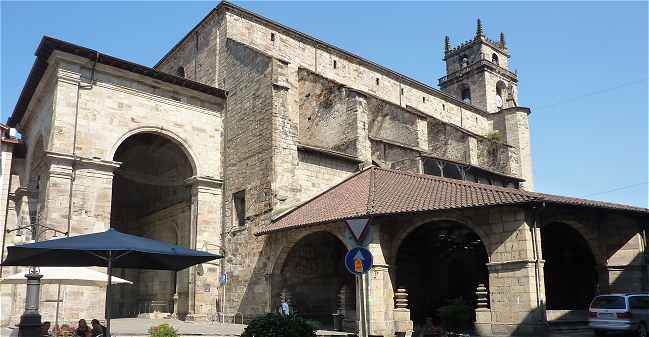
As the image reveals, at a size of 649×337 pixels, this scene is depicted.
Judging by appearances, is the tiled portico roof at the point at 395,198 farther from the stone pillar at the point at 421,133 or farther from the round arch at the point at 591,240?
the stone pillar at the point at 421,133

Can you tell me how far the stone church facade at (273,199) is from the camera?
15.2 m

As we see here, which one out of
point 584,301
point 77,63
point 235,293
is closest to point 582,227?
point 584,301

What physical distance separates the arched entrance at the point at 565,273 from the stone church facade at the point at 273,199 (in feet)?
0.18

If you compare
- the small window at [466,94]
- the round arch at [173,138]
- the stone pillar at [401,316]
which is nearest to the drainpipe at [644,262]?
the stone pillar at [401,316]

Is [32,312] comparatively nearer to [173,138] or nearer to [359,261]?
[359,261]

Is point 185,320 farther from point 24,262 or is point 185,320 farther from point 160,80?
point 24,262

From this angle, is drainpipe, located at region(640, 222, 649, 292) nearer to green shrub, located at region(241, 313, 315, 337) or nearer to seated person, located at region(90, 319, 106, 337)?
green shrub, located at region(241, 313, 315, 337)

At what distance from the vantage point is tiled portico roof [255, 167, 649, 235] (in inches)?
563

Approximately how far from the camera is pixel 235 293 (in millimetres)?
19875

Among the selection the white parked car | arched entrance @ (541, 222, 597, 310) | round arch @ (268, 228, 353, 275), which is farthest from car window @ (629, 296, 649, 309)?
round arch @ (268, 228, 353, 275)

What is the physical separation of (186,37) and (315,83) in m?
6.82

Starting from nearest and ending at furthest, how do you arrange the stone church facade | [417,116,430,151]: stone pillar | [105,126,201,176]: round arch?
the stone church facade, [105,126,201,176]: round arch, [417,116,430,151]: stone pillar

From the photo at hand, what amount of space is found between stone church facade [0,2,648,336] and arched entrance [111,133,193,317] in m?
0.11

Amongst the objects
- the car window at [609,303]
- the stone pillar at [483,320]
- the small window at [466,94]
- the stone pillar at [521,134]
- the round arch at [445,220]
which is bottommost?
the stone pillar at [483,320]
